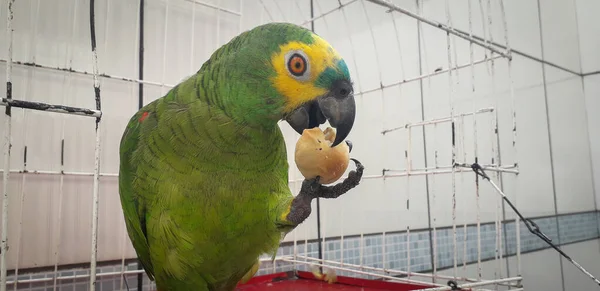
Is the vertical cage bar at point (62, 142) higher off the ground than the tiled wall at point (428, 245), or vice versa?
the vertical cage bar at point (62, 142)

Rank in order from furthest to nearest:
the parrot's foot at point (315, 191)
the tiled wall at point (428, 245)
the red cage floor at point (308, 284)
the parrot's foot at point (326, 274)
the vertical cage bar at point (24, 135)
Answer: the tiled wall at point (428, 245)
the parrot's foot at point (326, 274)
the red cage floor at point (308, 284)
the vertical cage bar at point (24, 135)
the parrot's foot at point (315, 191)

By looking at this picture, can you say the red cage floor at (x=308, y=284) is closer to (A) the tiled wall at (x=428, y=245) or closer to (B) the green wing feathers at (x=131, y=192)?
(A) the tiled wall at (x=428, y=245)

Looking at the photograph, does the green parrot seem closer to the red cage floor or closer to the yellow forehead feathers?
the yellow forehead feathers

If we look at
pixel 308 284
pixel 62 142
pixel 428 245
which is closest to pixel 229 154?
pixel 62 142

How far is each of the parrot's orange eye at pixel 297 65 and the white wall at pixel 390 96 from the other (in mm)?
893

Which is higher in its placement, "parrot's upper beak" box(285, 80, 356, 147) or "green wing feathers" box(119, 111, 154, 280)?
"parrot's upper beak" box(285, 80, 356, 147)

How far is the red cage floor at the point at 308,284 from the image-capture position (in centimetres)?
149

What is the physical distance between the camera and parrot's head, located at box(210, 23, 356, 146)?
768 mm

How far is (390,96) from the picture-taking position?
1.92 meters

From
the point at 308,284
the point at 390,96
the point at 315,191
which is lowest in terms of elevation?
the point at 308,284

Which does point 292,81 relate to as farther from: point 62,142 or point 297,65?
point 62,142

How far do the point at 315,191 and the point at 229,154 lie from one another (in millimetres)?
239

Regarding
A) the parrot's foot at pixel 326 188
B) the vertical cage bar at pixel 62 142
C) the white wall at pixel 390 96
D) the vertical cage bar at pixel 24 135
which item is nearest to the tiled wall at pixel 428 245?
the white wall at pixel 390 96

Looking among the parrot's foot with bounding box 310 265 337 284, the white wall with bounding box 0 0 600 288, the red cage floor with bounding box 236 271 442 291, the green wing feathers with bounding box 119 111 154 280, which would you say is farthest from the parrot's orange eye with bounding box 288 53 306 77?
the parrot's foot with bounding box 310 265 337 284
